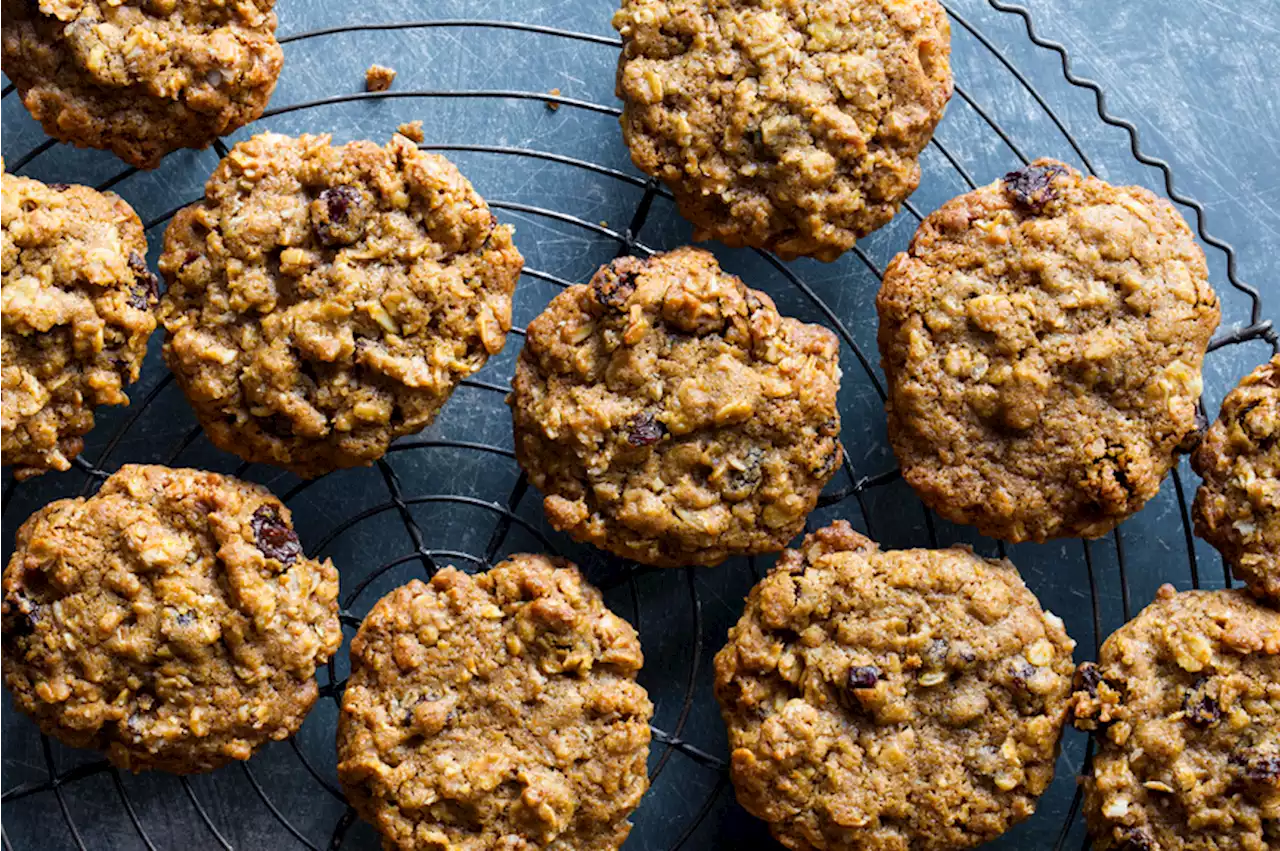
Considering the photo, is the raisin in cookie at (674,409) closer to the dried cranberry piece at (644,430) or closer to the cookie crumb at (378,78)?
the dried cranberry piece at (644,430)

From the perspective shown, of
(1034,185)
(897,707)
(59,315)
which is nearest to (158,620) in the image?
(59,315)

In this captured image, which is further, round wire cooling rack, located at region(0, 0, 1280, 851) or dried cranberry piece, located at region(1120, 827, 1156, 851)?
round wire cooling rack, located at region(0, 0, 1280, 851)

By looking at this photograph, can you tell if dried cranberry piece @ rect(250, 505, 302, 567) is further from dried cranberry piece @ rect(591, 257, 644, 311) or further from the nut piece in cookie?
the nut piece in cookie

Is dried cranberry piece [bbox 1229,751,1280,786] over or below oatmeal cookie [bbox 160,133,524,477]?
over

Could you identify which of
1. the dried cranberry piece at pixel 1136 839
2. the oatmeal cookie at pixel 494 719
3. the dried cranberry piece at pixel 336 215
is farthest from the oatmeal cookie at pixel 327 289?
the dried cranberry piece at pixel 1136 839

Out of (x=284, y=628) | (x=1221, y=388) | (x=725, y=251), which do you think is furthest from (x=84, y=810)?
(x=1221, y=388)

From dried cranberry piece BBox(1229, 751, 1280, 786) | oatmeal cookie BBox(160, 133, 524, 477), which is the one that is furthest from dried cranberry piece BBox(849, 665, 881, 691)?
oatmeal cookie BBox(160, 133, 524, 477)
